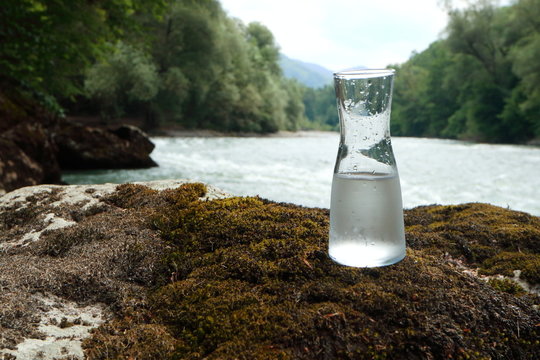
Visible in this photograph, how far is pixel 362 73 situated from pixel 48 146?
29.7 ft

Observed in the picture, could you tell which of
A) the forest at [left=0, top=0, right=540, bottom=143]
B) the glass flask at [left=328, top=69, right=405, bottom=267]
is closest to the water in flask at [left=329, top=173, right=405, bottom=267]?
the glass flask at [left=328, top=69, right=405, bottom=267]

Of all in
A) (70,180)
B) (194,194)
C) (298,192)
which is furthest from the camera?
(70,180)

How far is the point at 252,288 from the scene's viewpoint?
1781 mm

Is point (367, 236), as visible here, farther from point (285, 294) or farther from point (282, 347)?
point (282, 347)

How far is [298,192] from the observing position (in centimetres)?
1034

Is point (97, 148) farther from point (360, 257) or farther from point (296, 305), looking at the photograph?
point (296, 305)

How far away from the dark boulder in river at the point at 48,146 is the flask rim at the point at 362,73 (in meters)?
6.43

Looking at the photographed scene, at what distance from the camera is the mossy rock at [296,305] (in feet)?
4.95

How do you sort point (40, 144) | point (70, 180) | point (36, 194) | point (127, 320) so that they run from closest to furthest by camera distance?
point (127, 320), point (36, 194), point (40, 144), point (70, 180)

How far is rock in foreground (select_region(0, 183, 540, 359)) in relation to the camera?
1523 millimetres

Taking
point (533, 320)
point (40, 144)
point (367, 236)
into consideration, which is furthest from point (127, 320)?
point (40, 144)

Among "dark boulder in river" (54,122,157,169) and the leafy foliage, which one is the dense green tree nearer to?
"dark boulder in river" (54,122,157,169)

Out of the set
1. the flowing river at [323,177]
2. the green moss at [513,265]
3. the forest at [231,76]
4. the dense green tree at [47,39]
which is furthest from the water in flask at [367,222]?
the forest at [231,76]

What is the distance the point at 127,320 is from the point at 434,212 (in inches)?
94.3
